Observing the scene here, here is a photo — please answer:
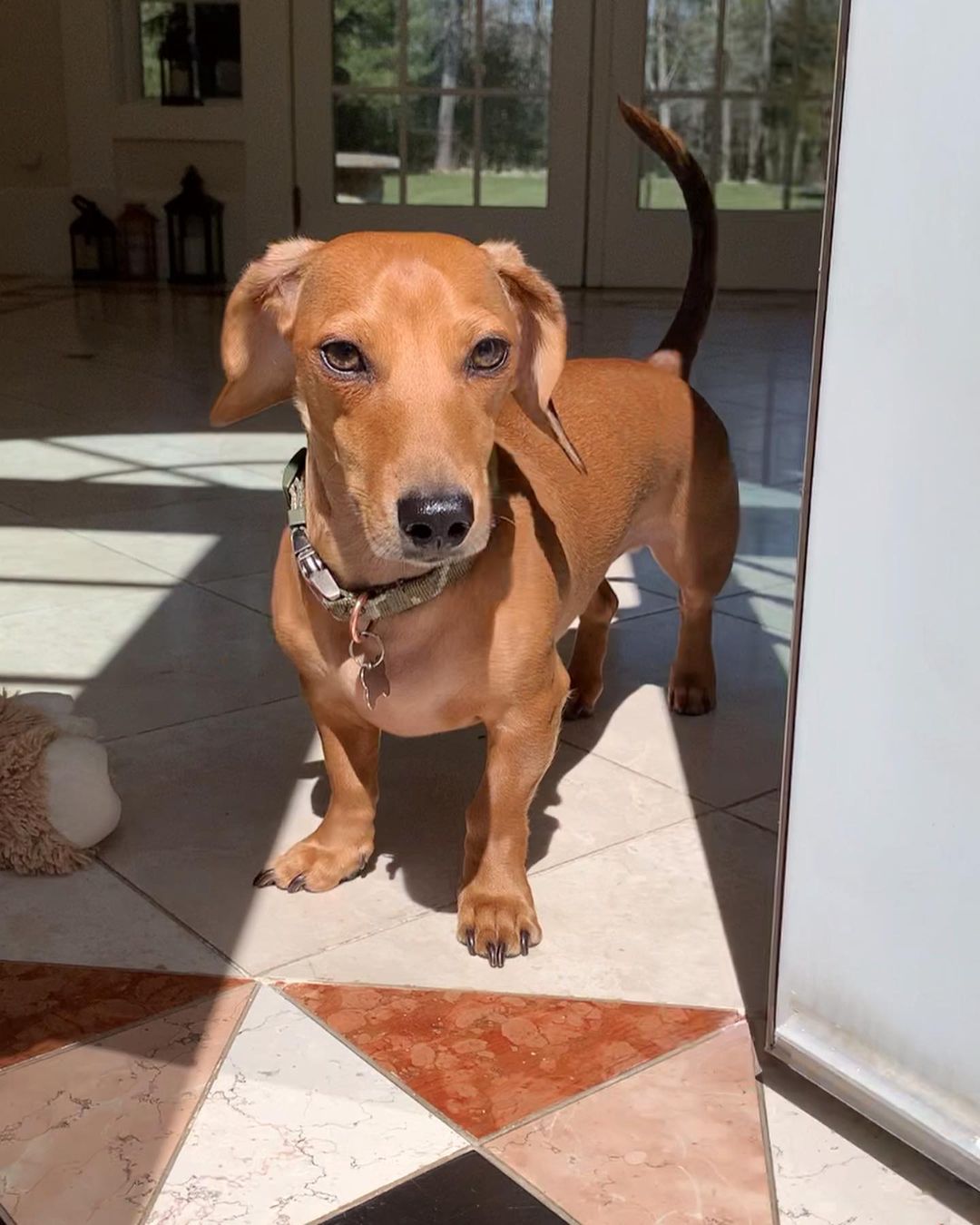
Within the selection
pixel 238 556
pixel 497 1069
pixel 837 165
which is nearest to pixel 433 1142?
pixel 497 1069

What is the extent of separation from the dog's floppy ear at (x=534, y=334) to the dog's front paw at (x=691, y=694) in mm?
764

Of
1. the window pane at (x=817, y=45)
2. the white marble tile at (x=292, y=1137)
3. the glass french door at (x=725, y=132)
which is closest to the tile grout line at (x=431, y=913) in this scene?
the white marble tile at (x=292, y=1137)

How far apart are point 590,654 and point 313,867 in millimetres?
790

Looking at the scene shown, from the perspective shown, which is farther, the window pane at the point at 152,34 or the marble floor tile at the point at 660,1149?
the window pane at the point at 152,34

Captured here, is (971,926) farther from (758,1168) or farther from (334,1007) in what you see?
(334,1007)

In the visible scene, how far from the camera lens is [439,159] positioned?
820cm

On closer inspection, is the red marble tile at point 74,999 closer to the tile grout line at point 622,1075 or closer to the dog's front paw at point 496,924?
the dog's front paw at point 496,924

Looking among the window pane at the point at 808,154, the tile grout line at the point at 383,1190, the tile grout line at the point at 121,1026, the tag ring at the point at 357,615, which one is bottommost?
the tile grout line at the point at 121,1026

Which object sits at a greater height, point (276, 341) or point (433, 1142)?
point (276, 341)

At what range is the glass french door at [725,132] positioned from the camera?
787cm

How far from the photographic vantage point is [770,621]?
2.98 meters

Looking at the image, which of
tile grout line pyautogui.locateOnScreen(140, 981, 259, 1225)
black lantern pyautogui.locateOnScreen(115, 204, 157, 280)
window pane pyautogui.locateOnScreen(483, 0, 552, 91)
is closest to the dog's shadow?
tile grout line pyautogui.locateOnScreen(140, 981, 259, 1225)

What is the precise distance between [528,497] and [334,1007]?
698 mm

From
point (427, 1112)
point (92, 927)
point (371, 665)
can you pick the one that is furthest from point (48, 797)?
point (427, 1112)
